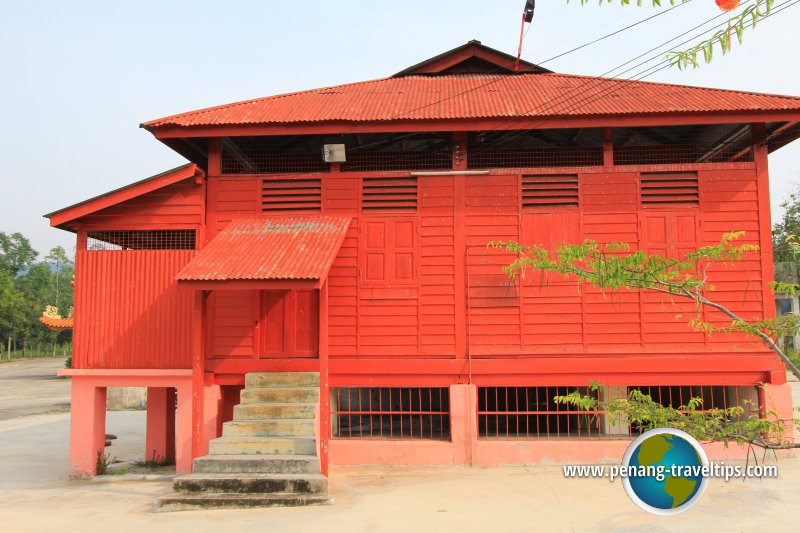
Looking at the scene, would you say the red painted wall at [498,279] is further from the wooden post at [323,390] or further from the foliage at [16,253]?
the foliage at [16,253]

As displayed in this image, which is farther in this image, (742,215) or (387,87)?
(387,87)

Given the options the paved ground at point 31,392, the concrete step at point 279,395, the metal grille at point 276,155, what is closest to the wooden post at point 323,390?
the concrete step at point 279,395

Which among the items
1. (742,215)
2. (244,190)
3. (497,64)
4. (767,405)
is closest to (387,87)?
(497,64)

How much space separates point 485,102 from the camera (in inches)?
416

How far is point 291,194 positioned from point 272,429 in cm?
395

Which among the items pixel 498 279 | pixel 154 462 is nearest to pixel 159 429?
pixel 154 462

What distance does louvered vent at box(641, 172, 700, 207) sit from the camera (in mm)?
9938

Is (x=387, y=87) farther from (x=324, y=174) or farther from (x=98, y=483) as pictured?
(x=98, y=483)

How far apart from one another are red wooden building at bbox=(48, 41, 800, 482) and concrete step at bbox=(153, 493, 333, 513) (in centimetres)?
216

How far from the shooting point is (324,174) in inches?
404

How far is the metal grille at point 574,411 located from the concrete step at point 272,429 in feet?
9.16

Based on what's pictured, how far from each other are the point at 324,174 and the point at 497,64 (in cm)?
512

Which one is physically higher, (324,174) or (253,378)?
(324,174)

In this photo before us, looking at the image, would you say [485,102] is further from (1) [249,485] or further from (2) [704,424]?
(2) [704,424]
